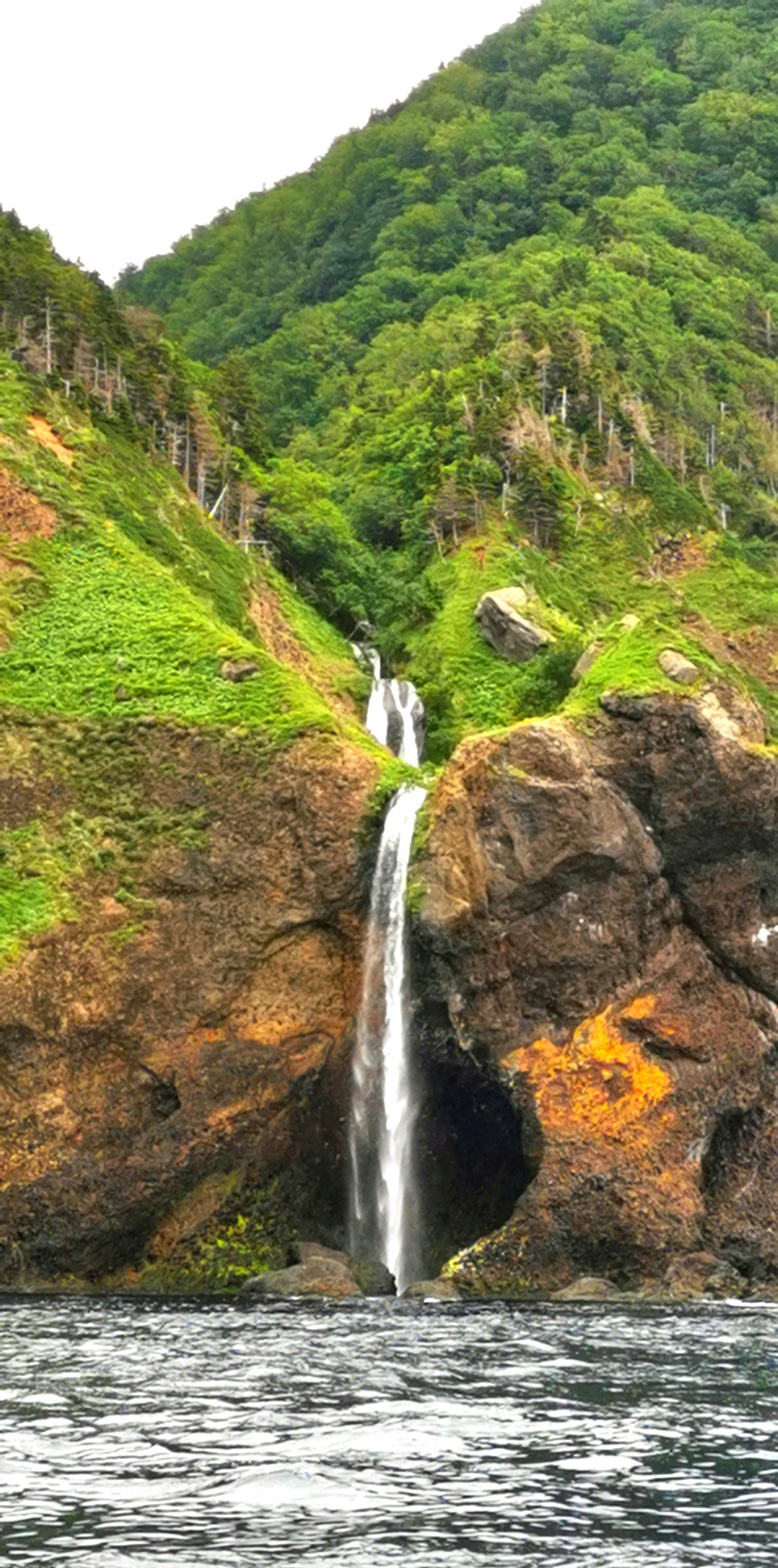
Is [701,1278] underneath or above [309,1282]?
underneath

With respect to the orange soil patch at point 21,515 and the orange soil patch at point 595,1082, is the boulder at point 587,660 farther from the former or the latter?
the orange soil patch at point 21,515

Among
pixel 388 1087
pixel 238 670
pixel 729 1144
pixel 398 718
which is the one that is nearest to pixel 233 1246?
pixel 388 1087

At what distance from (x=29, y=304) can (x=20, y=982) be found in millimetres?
45592

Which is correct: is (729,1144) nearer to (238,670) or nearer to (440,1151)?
(440,1151)

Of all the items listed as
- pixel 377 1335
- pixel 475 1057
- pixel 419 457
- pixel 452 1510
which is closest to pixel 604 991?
pixel 475 1057

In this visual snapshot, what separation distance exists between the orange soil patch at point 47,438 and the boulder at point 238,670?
17.0 metres

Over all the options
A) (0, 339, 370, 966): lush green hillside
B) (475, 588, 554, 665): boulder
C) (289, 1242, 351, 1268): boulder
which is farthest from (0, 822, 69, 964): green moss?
(475, 588, 554, 665): boulder

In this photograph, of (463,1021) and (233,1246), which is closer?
(233,1246)

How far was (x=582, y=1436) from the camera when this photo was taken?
842 inches

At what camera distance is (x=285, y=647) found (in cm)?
7794

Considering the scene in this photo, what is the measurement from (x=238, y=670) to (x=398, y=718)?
56.7 ft

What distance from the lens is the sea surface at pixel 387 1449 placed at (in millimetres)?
16359

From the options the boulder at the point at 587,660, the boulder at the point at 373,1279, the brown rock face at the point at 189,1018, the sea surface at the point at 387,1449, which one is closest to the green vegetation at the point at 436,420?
the boulder at the point at 587,660

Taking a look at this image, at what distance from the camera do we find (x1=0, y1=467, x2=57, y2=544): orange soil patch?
214 ft
